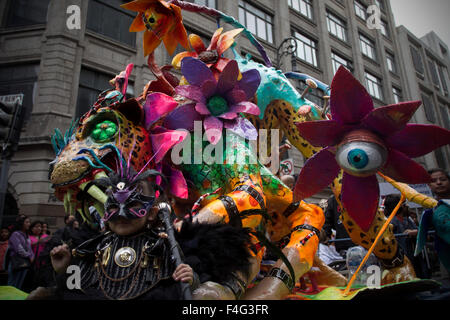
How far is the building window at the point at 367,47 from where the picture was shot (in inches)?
773

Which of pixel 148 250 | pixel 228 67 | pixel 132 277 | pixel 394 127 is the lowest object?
pixel 132 277

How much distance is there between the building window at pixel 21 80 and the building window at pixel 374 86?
17.3 m

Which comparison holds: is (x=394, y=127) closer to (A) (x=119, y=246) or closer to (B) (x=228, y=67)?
(B) (x=228, y=67)

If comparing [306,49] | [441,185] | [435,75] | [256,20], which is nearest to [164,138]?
[441,185]

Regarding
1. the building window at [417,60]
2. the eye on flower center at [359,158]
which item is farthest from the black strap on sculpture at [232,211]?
the building window at [417,60]

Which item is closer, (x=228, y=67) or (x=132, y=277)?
(x=132, y=277)

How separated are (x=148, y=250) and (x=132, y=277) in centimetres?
12

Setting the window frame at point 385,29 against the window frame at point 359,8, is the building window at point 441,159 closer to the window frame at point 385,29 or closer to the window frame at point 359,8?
the window frame at point 385,29

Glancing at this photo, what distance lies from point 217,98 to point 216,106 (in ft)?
0.17

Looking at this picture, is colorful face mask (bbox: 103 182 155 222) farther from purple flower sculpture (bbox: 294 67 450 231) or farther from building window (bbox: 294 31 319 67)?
building window (bbox: 294 31 319 67)
